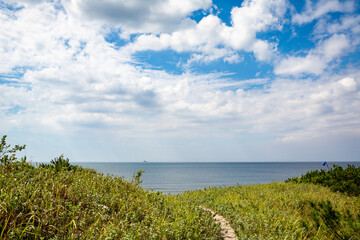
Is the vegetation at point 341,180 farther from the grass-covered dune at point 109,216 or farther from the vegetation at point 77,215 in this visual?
the vegetation at point 77,215

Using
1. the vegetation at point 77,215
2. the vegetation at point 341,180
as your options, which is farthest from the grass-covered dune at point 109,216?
the vegetation at point 341,180

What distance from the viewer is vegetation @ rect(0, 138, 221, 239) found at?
4.99 m

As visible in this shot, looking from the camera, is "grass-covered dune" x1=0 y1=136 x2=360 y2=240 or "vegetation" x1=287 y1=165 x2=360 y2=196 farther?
"vegetation" x1=287 y1=165 x2=360 y2=196

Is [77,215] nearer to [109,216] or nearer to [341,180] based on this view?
[109,216]

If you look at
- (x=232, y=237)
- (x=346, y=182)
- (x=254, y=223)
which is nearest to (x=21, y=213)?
(x=232, y=237)

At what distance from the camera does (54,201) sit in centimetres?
598

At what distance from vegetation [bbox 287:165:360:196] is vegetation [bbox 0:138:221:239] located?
14657mm

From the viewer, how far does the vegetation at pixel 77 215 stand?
16.4ft

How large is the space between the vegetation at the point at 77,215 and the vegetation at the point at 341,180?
577 inches

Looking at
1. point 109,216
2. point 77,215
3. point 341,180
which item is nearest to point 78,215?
point 77,215

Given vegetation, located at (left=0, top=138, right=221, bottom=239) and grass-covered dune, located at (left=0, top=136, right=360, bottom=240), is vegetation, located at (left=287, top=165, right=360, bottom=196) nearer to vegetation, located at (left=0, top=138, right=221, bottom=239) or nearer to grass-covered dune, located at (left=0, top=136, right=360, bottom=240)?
grass-covered dune, located at (left=0, top=136, right=360, bottom=240)

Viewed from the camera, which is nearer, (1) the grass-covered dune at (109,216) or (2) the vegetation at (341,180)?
(1) the grass-covered dune at (109,216)

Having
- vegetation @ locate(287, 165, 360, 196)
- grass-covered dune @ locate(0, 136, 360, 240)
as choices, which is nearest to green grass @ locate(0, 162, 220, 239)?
grass-covered dune @ locate(0, 136, 360, 240)

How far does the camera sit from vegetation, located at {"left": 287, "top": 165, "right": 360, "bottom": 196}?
1707 cm
